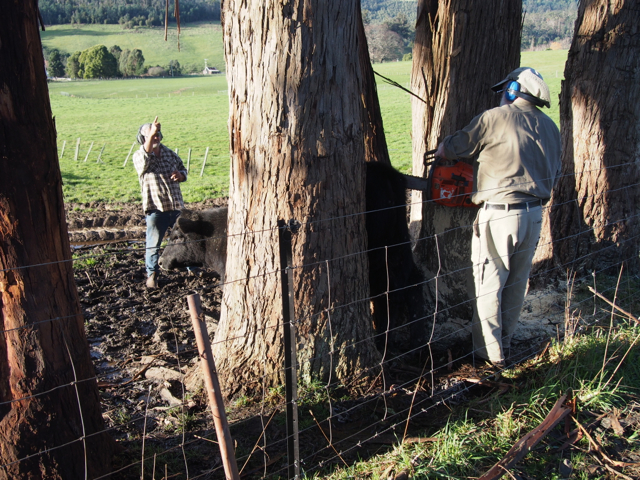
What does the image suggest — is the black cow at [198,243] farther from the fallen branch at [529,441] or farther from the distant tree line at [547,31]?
the distant tree line at [547,31]

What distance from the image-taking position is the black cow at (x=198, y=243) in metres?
6.56

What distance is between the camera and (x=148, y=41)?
12156 centimetres

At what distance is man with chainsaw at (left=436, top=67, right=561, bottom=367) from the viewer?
3818 mm

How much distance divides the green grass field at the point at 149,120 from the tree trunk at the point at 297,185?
362 inches

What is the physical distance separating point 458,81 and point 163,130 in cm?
3066

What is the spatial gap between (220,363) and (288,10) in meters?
2.29

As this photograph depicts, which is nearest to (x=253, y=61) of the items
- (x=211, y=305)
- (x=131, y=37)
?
(x=211, y=305)

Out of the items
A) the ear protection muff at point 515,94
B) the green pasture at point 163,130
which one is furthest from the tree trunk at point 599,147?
the green pasture at point 163,130

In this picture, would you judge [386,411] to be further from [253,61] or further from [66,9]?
[66,9]

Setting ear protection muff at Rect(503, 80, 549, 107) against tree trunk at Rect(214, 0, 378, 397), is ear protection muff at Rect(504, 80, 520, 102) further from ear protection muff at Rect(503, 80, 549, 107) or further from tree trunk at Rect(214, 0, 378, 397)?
tree trunk at Rect(214, 0, 378, 397)

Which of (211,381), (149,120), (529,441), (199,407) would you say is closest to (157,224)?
(199,407)

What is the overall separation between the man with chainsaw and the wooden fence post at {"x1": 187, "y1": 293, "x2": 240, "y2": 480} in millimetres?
2398

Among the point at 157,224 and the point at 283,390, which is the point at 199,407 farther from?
the point at 157,224

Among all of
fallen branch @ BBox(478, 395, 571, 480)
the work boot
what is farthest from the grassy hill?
fallen branch @ BBox(478, 395, 571, 480)
